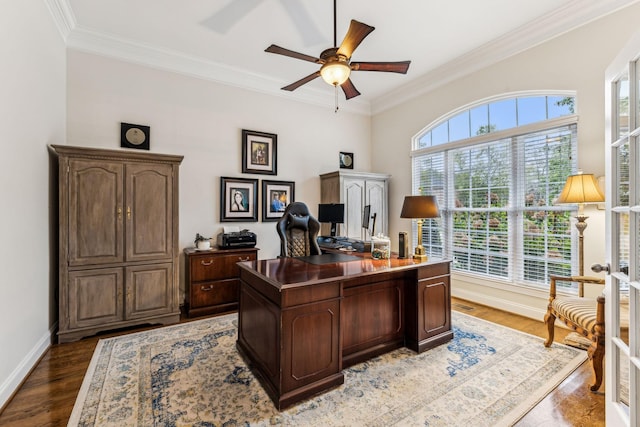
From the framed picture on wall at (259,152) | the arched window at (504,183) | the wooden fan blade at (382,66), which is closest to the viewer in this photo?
the wooden fan blade at (382,66)

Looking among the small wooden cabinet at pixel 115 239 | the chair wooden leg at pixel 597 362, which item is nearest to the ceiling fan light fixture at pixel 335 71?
the small wooden cabinet at pixel 115 239

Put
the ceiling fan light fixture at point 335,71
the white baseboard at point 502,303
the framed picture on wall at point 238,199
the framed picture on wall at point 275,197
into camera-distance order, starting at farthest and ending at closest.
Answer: the framed picture on wall at point 275,197 < the framed picture on wall at point 238,199 < the white baseboard at point 502,303 < the ceiling fan light fixture at point 335,71

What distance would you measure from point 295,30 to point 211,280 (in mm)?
3219

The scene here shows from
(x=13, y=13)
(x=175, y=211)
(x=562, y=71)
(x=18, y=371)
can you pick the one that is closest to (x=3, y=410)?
(x=18, y=371)

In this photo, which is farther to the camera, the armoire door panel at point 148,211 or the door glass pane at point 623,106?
the armoire door panel at point 148,211

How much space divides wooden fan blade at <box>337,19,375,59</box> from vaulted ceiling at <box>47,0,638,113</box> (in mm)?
994

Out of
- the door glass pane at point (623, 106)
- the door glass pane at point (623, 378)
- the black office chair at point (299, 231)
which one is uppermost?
the door glass pane at point (623, 106)

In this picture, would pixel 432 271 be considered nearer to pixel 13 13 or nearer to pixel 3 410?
pixel 3 410

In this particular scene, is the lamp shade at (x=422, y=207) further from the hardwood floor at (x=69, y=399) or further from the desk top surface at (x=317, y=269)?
the hardwood floor at (x=69, y=399)

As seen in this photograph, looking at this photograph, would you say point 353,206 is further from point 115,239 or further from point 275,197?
point 115,239

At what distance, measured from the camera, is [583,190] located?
2703 millimetres

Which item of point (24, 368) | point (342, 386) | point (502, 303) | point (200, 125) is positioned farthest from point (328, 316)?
point (200, 125)

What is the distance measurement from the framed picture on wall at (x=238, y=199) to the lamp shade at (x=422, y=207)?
2.56m

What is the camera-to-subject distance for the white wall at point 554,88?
9.45 ft
